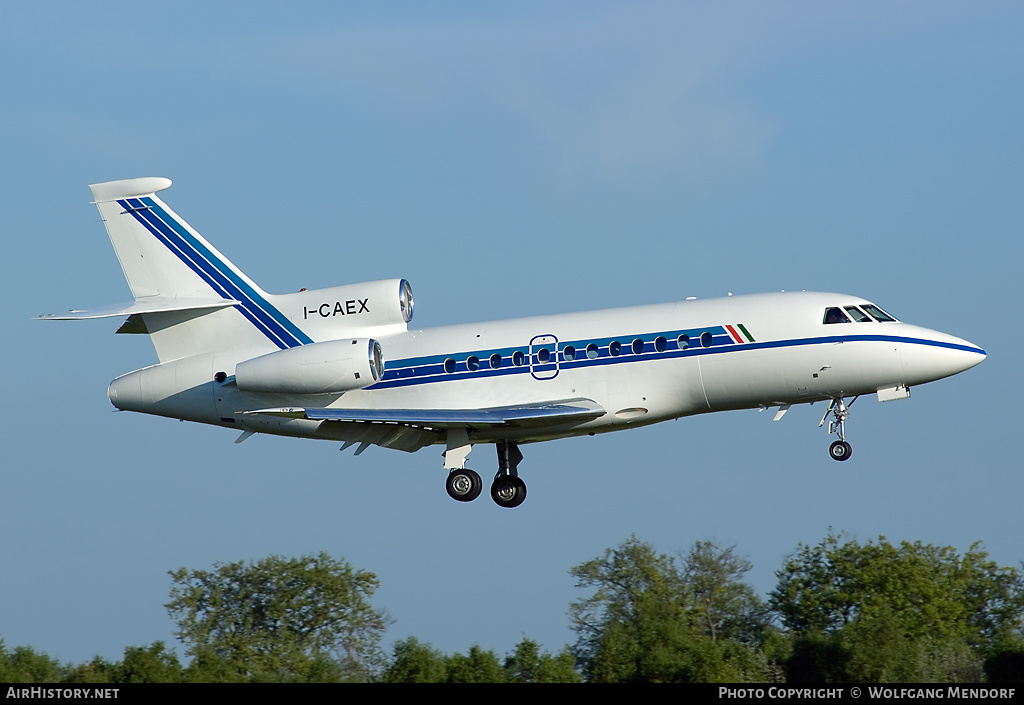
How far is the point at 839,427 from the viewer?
108 feet

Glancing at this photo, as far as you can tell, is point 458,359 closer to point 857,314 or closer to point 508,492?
point 508,492

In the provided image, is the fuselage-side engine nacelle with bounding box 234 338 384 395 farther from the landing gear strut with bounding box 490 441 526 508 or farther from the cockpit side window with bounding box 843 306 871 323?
the cockpit side window with bounding box 843 306 871 323

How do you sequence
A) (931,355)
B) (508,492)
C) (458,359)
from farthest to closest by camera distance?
1. (508,492)
2. (458,359)
3. (931,355)

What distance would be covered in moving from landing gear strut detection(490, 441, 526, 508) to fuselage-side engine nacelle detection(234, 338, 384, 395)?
3770mm

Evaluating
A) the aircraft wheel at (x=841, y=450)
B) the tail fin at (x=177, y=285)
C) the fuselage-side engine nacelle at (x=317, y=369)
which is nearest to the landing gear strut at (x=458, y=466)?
the fuselage-side engine nacelle at (x=317, y=369)

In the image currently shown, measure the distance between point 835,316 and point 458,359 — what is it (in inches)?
346

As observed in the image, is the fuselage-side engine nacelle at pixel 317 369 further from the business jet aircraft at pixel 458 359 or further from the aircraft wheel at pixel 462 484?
the aircraft wheel at pixel 462 484

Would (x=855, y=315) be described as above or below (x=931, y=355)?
above

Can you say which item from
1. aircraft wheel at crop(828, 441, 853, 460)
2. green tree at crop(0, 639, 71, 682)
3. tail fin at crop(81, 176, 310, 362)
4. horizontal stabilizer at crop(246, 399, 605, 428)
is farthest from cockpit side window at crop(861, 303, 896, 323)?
green tree at crop(0, 639, 71, 682)

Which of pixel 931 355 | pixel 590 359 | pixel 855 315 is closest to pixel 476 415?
pixel 590 359

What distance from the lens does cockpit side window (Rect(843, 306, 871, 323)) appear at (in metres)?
32.3

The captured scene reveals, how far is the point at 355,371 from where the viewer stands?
33469 mm

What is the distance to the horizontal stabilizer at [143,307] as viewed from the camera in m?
34.2
